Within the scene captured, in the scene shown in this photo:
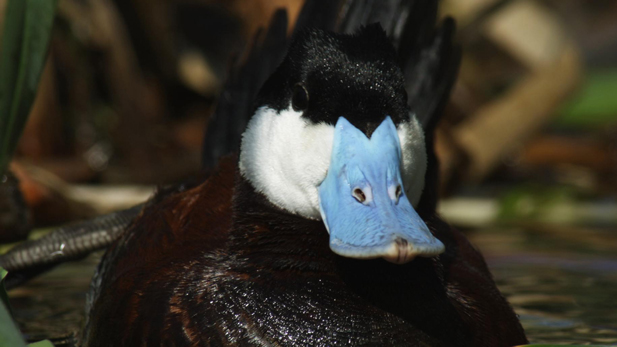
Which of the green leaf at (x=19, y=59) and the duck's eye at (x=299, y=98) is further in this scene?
the duck's eye at (x=299, y=98)

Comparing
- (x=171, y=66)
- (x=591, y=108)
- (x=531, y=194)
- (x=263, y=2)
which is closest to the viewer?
(x=531, y=194)

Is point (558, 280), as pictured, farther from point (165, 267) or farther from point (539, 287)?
point (165, 267)

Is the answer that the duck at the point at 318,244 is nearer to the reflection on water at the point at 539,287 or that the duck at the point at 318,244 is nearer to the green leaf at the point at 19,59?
the green leaf at the point at 19,59

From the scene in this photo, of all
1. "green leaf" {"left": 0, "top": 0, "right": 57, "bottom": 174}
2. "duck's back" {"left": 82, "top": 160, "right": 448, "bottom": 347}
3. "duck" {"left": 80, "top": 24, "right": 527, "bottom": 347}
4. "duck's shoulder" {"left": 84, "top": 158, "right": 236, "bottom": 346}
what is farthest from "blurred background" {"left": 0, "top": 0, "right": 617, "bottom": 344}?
"green leaf" {"left": 0, "top": 0, "right": 57, "bottom": 174}

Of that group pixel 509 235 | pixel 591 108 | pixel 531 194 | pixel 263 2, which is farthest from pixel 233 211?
pixel 591 108

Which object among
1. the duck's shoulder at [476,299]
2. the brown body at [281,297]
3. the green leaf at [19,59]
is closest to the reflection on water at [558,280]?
the duck's shoulder at [476,299]

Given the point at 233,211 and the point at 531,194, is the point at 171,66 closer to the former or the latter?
the point at 531,194

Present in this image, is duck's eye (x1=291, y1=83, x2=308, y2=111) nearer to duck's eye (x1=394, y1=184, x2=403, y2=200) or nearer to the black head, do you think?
the black head
